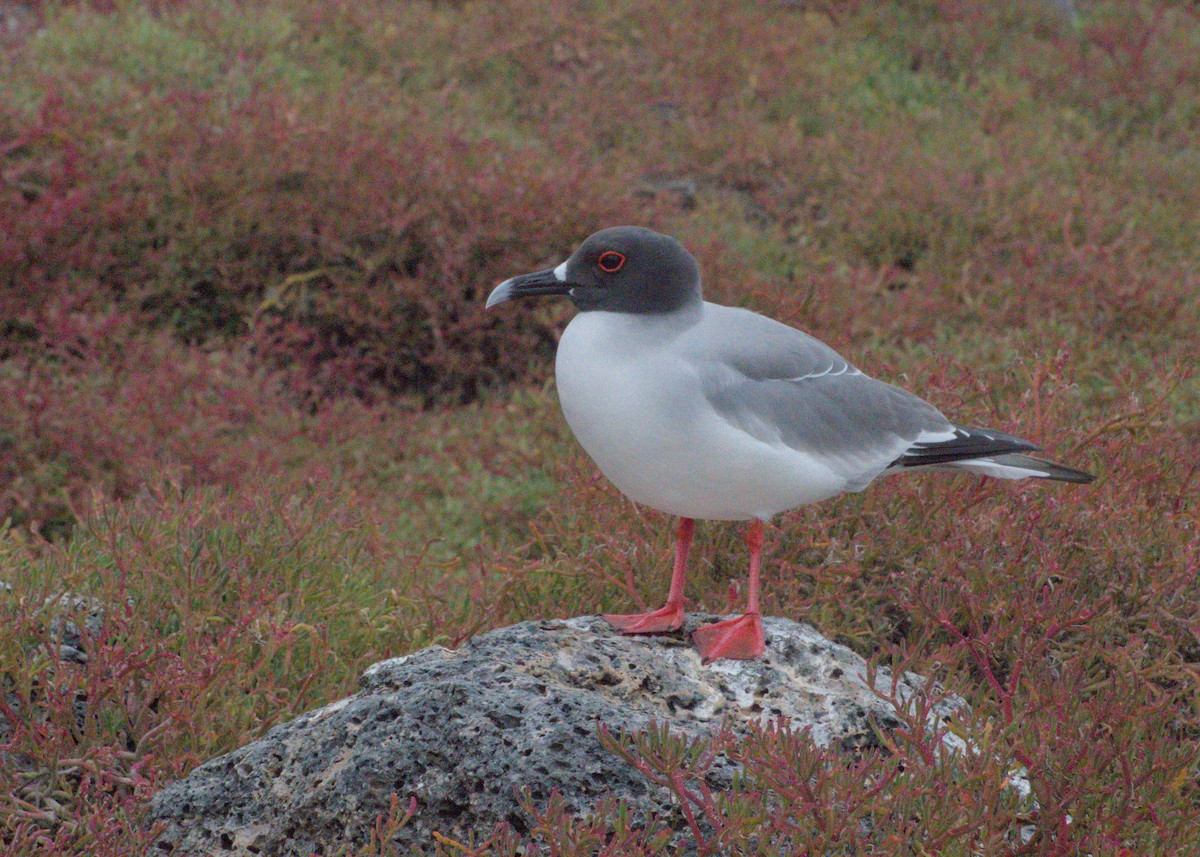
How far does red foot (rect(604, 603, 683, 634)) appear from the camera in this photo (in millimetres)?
3617

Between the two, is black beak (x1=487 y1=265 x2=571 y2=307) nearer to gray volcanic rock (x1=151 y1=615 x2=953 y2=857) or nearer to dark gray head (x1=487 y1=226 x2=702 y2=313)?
dark gray head (x1=487 y1=226 x2=702 y2=313)

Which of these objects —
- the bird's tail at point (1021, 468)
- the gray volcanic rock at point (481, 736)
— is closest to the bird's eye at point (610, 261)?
the gray volcanic rock at point (481, 736)

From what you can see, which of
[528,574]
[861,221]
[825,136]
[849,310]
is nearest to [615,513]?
[528,574]

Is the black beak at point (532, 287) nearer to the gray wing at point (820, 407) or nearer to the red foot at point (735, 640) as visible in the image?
the gray wing at point (820, 407)

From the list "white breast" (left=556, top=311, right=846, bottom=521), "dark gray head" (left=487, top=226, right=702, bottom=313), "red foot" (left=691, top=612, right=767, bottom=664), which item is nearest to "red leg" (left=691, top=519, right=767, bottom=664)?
"red foot" (left=691, top=612, right=767, bottom=664)

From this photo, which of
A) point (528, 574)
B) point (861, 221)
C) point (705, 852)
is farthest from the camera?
point (861, 221)

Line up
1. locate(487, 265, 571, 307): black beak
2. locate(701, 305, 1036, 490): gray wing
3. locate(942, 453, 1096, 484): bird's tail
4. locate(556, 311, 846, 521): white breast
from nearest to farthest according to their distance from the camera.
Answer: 1. locate(556, 311, 846, 521): white breast
2. locate(701, 305, 1036, 490): gray wing
3. locate(487, 265, 571, 307): black beak
4. locate(942, 453, 1096, 484): bird's tail

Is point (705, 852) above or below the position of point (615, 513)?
above

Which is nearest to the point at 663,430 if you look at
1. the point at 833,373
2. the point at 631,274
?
the point at 631,274

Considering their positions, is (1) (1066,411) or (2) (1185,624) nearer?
(2) (1185,624)

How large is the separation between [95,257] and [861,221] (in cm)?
481

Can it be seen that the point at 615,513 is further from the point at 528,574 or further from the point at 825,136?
the point at 825,136

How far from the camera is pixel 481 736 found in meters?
2.90

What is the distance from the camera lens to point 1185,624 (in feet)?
13.5
